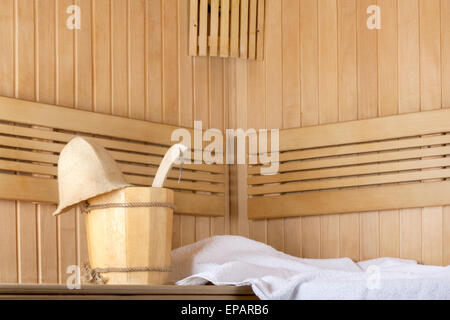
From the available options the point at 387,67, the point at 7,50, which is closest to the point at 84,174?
the point at 7,50

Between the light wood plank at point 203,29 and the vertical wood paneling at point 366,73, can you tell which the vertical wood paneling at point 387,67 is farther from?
the light wood plank at point 203,29

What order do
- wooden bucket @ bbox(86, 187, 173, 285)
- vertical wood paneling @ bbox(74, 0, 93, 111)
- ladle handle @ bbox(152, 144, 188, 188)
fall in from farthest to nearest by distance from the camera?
vertical wood paneling @ bbox(74, 0, 93, 111)
ladle handle @ bbox(152, 144, 188, 188)
wooden bucket @ bbox(86, 187, 173, 285)

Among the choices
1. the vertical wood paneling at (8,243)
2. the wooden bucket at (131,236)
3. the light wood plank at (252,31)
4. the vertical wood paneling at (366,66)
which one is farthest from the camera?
the light wood plank at (252,31)

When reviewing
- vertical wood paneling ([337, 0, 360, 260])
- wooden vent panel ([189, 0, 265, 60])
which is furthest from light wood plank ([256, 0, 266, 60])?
vertical wood paneling ([337, 0, 360, 260])

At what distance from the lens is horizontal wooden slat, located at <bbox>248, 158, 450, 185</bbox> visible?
2947mm

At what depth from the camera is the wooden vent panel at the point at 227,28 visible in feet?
10.7

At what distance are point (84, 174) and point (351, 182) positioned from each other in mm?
1140

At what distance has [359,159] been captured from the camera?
310 cm

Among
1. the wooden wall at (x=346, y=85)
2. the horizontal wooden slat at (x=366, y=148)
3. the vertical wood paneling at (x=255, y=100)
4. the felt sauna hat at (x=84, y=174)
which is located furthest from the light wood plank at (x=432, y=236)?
the felt sauna hat at (x=84, y=174)

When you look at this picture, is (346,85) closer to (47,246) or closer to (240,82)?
(240,82)

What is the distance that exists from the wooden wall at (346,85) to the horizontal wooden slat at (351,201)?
1.4 inches

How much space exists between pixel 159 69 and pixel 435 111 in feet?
3.44

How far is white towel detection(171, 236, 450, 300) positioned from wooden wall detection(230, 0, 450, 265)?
174 mm

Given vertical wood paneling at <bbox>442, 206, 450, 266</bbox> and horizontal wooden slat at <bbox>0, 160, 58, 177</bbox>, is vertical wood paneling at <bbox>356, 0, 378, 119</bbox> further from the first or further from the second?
horizontal wooden slat at <bbox>0, 160, 58, 177</bbox>
